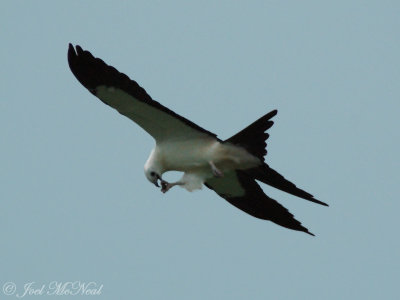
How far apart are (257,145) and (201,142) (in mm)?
701

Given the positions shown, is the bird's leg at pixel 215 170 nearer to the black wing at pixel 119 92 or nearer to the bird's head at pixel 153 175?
the black wing at pixel 119 92

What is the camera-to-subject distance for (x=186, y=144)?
1317cm

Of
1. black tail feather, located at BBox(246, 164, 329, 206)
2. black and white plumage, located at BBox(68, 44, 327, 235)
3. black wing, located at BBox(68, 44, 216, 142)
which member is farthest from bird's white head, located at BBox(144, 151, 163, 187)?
black tail feather, located at BBox(246, 164, 329, 206)

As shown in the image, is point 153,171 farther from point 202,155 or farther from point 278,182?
point 278,182

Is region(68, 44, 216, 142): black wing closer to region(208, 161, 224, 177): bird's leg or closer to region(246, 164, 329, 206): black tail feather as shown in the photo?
region(208, 161, 224, 177): bird's leg

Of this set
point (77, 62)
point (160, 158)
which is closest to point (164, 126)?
point (160, 158)

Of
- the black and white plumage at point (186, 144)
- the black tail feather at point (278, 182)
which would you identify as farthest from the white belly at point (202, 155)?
the black tail feather at point (278, 182)

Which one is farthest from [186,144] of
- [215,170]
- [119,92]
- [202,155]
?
[119,92]

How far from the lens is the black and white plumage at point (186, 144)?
12500 mm

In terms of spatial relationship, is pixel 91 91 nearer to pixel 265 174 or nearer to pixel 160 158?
pixel 160 158

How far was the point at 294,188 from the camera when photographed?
1306 centimetres

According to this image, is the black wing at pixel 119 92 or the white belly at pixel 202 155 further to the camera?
the white belly at pixel 202 155

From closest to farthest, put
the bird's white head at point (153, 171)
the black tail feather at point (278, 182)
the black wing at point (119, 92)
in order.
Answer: the black wing at point (119, 92), the black tail feather at point (278, 182), the bird's white head at point (153, 171)

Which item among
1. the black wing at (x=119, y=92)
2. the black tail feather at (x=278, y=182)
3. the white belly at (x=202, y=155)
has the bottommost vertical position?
the black tail feather at (x=278, y=182)
